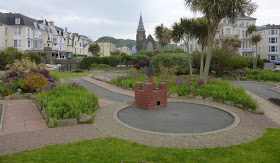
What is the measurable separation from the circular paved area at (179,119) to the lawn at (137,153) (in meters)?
1.44

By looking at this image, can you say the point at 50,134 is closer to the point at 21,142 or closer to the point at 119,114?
the point at 21,142

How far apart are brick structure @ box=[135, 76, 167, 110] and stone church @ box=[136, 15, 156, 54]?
183ft

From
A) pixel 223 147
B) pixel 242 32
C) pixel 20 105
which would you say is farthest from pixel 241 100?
pixel 242 32

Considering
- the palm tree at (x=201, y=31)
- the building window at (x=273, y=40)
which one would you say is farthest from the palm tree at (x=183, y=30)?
the building window at (x=273, y=40)

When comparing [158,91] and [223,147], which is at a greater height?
[158,91]

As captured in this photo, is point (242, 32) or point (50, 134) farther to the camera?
point (242, 32)

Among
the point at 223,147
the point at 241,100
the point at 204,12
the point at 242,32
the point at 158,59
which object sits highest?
the point at 242,32

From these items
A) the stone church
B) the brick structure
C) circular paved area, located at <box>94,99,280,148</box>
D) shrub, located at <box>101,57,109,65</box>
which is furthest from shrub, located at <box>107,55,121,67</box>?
the stone church

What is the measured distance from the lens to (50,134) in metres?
5.61

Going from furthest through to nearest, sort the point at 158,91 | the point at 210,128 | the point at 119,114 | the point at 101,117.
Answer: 1. the point at 158,91
2. the point at 119,114
3. the point at 101,117
4. the point at 210,128

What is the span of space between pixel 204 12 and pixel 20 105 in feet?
37.5

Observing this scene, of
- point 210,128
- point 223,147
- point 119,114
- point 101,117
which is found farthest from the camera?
point 119,114

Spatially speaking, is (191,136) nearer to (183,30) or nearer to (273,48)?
(183,30)

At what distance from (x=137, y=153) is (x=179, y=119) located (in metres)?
3.20
